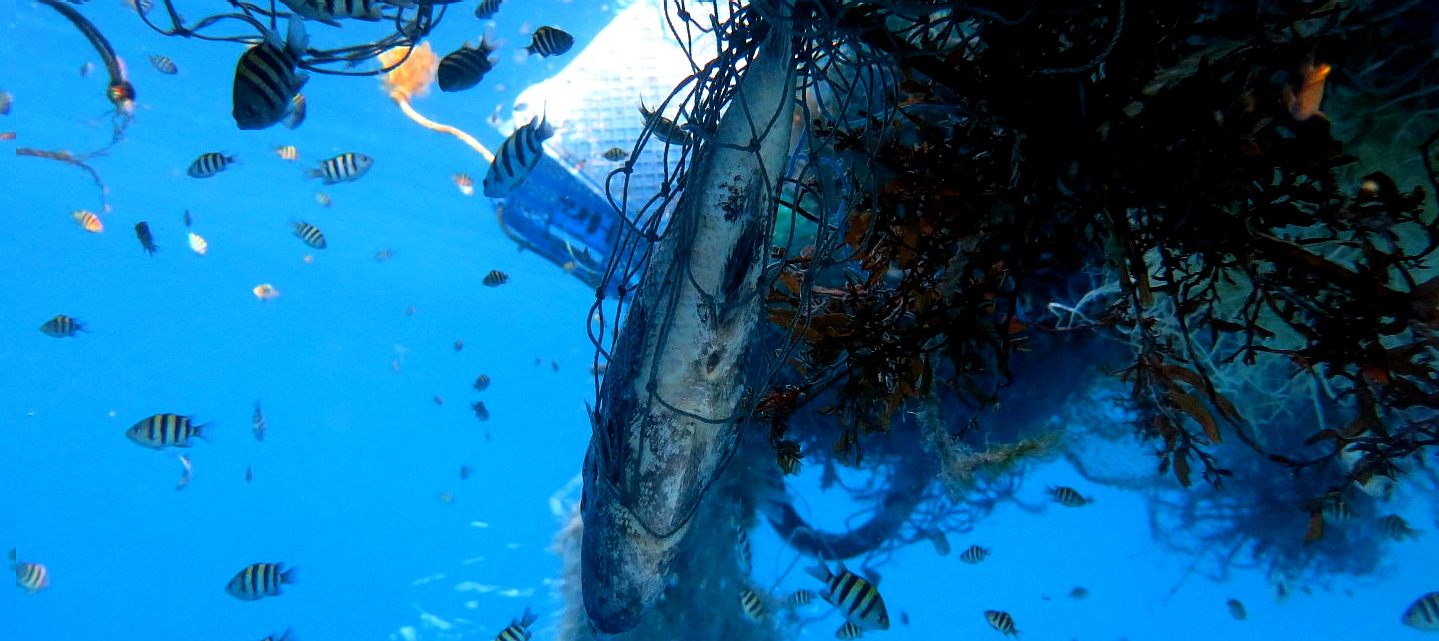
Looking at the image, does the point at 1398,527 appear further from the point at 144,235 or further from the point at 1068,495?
the point at 144,235

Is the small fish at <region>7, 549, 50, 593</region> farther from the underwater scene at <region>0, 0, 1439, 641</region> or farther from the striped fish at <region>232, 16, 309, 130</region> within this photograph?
the striped fish at <region>232, 16, 309, 130</region>

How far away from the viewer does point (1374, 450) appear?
9.71 feet

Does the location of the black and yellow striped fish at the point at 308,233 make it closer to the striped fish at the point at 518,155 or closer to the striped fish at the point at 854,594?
the striped fish at the point at 518,155

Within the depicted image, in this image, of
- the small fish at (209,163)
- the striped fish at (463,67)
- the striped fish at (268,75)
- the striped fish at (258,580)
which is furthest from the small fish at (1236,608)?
the small fish at (209,163)

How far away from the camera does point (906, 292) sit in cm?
282

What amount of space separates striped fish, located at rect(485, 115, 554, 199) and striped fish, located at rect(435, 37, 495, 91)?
1.99 feet

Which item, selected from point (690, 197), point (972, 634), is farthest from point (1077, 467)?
point (690, 197)

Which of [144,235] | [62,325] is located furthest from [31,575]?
[144,235]

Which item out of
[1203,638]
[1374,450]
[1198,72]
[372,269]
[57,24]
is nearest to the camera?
[1198,72]

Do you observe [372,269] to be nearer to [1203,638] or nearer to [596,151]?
[596,151]

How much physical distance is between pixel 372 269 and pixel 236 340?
20.7ft

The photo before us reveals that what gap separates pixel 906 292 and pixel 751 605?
15.6 feet

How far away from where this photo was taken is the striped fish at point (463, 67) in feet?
16.4

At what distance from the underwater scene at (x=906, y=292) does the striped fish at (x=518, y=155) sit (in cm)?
7
